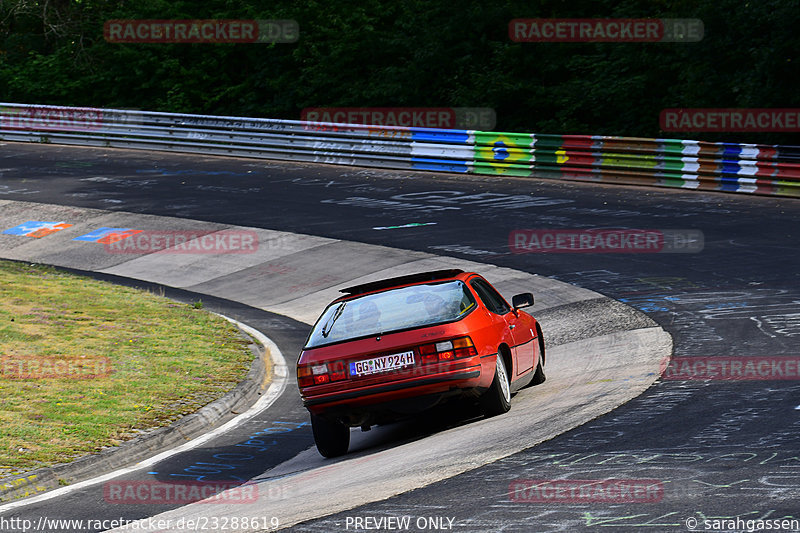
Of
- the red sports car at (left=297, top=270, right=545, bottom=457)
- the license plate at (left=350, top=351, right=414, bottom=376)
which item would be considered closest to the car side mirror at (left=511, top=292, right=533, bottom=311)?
the red sports car at (left=297, top=270, right=545, bottom=457)

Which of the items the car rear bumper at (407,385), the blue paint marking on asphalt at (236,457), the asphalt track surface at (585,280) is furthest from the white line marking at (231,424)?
the car rear bumper at (407,385)

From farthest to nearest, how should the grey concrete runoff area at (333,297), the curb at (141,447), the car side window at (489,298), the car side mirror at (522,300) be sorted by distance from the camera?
the car side mirror at (522,300)
the car side window at (489,298)
the curb at (141,447)
the grey concrete runoff area at (333,297)

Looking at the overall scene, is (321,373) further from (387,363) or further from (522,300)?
(522,300)

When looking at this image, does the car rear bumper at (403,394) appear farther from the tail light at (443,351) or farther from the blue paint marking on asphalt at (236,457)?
the blue paint marking on asphalt at (236,457)

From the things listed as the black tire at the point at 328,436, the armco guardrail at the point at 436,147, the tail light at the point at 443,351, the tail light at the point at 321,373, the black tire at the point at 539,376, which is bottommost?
the black tire at the point at 328,436

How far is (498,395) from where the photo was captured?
31.7 feet

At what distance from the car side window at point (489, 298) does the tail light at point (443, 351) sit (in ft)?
3.85

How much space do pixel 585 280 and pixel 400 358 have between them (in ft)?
28.5

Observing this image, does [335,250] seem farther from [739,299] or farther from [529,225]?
[739,299]

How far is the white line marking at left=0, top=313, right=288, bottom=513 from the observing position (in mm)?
8586

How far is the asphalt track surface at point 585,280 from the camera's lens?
22.1 feet

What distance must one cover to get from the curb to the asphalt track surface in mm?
512

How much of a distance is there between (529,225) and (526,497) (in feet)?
49.0

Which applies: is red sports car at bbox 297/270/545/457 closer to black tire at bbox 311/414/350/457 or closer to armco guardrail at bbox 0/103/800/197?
black tire at bbox 311/414/350/457
